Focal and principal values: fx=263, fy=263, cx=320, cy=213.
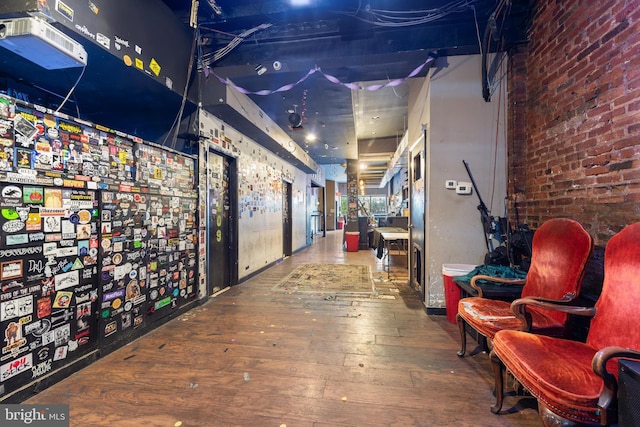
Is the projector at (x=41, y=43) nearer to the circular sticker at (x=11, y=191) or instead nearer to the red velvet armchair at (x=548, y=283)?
the circular sticker at (x=11, y=191)

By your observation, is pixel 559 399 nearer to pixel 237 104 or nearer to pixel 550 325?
pixel 550 325

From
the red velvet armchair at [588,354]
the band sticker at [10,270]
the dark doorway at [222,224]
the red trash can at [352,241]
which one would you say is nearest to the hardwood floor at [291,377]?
Result: the red velvet armchair at [588,354]

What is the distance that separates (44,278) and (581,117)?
4.24m

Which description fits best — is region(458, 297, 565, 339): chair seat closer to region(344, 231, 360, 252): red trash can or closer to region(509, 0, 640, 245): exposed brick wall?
region(509, 0, 640, 245): exposed brick wall

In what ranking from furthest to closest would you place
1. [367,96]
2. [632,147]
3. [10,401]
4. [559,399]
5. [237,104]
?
[367,96]
[237,104]
[632,147]
[10,401]
[559,399]

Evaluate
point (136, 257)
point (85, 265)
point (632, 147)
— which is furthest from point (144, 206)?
point (632, 147)

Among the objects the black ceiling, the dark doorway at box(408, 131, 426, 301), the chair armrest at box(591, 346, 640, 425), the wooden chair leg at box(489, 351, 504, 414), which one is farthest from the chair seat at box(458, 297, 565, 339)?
the black ceiling

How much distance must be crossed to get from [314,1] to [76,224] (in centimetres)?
306

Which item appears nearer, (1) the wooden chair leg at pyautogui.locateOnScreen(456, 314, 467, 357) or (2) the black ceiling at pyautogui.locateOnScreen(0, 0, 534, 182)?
(1) the wooden chair leg at pyautogui.locateOnScreen(456, 314, 467, 357)

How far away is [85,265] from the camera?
210cm

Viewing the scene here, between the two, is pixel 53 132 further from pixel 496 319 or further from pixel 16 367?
pixel 496 319

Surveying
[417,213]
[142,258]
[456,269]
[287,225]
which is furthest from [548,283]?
[287,225]

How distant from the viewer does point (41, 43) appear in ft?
5.39

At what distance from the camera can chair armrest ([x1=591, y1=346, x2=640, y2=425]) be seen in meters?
1.07
